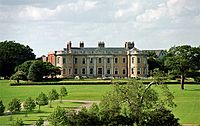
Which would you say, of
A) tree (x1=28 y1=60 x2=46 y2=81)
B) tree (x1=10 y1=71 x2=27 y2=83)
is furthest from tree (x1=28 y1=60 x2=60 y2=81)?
tree (x1=10 y1=71 x2=27 y2=83)

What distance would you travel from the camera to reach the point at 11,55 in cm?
10931

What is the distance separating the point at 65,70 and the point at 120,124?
243 ft

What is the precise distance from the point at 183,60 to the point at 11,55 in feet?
160

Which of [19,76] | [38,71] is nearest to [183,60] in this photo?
[38,71]

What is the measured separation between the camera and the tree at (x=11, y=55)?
340ft

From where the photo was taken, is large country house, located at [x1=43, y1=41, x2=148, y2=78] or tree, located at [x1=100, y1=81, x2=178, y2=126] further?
large country house, located at [x1=43, y1=41, x2=148, y2=78]

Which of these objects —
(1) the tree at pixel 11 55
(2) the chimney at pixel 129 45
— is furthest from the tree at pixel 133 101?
(1) the tree at pixel 11 55

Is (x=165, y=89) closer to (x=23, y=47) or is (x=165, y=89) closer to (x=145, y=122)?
(x=145, y=122)

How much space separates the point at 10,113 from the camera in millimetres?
41500

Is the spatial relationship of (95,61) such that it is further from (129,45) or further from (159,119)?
(159,119)

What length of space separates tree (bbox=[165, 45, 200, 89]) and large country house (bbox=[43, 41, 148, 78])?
2867 cm

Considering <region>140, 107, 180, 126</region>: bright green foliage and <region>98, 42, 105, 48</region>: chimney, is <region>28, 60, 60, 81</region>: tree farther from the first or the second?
<region>140, 107, 180, 126</region>: bright green foliage

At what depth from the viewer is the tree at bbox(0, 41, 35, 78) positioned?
340ft

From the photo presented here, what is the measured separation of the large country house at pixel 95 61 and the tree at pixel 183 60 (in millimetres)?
28666
